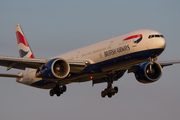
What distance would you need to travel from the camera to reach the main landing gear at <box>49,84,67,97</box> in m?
44.4

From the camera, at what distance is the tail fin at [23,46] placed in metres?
50.8

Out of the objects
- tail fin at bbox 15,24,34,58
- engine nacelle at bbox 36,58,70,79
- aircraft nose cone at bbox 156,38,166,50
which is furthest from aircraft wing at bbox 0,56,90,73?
tail fin at bbox 15,24,34,58

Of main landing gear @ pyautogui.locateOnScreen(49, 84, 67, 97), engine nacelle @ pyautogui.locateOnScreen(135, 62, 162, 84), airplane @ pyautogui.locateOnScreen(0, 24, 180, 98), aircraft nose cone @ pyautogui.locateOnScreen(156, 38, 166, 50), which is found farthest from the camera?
main landing gear @ pyautogui.locateOnScreen(49, 84, 67, 97)

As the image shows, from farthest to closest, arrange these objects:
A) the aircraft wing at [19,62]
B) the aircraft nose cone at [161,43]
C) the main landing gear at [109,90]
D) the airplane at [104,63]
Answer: the main landing gear at [109,90], the aircraft wing at [19,62], the airplane at [104,63], the aircraft nose cone at [161,43]

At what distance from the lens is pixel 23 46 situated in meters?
52.0

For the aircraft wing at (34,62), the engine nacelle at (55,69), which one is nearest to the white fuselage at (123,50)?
the aircraft wing at (34,62)

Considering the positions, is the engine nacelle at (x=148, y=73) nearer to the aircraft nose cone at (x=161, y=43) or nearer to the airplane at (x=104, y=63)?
the airplane at (x=104, y=63)

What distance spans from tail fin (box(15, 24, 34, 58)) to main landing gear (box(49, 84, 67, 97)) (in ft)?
25.0

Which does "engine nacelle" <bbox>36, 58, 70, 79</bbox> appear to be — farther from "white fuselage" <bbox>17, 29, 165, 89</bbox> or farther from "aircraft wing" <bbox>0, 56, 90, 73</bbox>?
"white fuselage" <bbox>17, 29, 165, 89</bbox>

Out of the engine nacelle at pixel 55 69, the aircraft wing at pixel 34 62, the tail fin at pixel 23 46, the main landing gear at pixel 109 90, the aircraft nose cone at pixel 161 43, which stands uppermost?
the tail fin at pixel 23 46

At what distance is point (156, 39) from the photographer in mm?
34594

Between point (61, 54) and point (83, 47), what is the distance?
4.31 m

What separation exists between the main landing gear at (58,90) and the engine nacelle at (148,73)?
9.80m

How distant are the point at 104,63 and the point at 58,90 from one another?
986 cm
